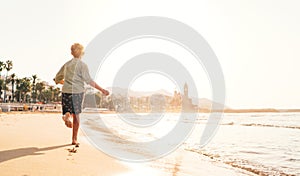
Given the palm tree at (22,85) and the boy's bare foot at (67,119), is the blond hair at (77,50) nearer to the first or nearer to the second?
the boy's bare foot at (67,119)

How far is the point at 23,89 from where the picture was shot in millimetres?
87688

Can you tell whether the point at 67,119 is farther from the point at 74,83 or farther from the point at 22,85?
the point at 22,85

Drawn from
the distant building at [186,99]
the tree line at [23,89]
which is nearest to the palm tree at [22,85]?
the tree line at [23,89]

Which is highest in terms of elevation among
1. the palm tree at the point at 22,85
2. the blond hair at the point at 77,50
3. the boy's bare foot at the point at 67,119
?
the palm tree at the point at 22,85

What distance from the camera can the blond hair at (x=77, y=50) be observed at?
5.67 metres

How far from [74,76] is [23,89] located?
299ft

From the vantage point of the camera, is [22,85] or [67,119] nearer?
[67,119]

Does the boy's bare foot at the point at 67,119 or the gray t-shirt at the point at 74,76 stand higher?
the gray t-shirt at the point at 74,76

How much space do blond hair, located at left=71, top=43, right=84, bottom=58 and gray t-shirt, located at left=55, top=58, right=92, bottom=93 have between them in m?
0.10

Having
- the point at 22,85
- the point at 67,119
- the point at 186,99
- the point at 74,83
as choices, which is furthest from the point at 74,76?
the point at 22,85

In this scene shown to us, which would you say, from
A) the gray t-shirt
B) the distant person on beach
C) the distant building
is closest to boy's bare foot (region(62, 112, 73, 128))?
the distant person on beach

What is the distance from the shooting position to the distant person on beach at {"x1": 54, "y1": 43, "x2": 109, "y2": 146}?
18.0ft

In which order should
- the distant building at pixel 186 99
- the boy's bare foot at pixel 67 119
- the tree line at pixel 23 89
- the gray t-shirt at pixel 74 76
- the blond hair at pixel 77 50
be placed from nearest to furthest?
1. the boy's bare foot at pixel 67 119
2. the gray t-shirt at pixel 74 76
3. the blond hair at pixel 77 50
4. the distant building at pixel 186 99
5. the tree line at pixel 23 89

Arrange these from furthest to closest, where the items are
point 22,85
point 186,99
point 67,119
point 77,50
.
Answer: point 22,85 < point 186,99 < point 77,50 < point 67,119
